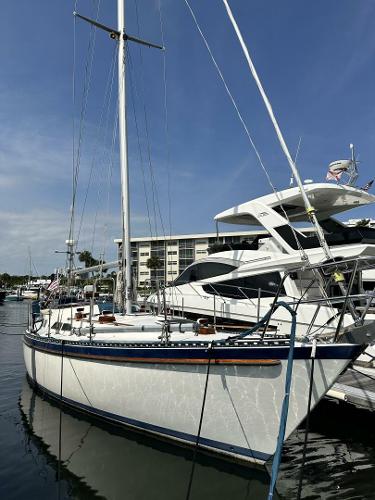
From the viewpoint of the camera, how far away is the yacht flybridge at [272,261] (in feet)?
42.3

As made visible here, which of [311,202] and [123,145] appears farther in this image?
[311,202]

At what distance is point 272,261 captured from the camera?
1356cm

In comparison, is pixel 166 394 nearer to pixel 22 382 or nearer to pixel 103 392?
pixel 103 392

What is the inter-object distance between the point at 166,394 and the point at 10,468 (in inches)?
107

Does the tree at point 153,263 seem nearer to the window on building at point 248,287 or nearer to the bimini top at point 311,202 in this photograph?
the bimini top at point 311,202

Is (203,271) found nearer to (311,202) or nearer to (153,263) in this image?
(311,202)

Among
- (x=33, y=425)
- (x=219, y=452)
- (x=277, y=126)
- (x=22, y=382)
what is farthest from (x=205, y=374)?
(x=22, y=382)

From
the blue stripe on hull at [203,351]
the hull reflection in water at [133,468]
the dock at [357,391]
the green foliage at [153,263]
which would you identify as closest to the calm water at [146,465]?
the hull reflection in water at [133,468]

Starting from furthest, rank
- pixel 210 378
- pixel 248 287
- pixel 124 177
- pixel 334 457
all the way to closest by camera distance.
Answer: pixel 248 287 → pixel 124 177 → pixel 334 457 → pixel 210 378

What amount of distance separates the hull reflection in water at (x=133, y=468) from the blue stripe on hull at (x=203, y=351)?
1.46 m

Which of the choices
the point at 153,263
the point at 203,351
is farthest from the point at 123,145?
the point at 153,263

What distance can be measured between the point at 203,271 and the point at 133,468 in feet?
33.0

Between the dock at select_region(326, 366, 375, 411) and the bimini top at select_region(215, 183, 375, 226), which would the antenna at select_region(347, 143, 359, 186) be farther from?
the dock at select_region(326, 366, 375, 411)

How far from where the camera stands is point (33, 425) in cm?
838
